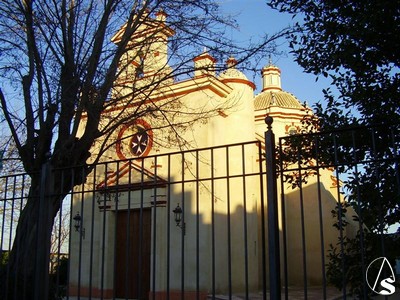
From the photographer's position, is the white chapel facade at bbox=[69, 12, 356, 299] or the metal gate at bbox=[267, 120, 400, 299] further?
the white chapel facade at bbox=[69, 12, 356, 299]

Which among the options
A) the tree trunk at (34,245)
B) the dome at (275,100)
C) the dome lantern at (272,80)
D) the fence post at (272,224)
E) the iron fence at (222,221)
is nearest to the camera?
the fence post at (272,224)

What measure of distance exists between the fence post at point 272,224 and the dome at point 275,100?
20365mm

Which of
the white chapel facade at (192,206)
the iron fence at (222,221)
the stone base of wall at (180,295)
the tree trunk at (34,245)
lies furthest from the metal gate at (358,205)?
the stone base of wall at (180,295)

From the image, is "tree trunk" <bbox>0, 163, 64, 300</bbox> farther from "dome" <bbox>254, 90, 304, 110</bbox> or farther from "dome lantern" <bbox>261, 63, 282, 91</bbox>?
"dome lantern" <bbox>261, 63, 282, 91</bbox>

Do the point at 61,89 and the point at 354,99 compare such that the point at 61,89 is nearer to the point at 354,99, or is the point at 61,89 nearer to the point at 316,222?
the point at 354,99

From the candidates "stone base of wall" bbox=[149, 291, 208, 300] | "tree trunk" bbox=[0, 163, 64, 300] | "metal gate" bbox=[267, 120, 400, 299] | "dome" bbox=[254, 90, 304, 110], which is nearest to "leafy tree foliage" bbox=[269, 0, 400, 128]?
"metal gate" bbox=[267, 120, 400, 299]

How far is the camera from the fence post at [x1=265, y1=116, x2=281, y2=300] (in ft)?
14.8

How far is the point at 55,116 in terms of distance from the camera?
23.0ft

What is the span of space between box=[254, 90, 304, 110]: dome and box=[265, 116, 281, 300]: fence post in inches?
802

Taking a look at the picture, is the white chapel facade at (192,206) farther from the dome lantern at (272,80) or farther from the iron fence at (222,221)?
the dome lantern at (272,80)

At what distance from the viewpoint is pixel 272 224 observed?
463cm

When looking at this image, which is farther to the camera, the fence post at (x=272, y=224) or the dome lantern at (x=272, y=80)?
the dome lantern at (x=272, y=80)

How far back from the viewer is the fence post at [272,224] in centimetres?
451

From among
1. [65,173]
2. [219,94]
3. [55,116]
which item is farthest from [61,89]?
[219,94]
